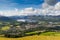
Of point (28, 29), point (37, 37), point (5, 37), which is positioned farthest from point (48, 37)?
point (5, 37)

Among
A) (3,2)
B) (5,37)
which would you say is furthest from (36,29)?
(3,2)

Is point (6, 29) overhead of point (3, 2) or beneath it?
beneath

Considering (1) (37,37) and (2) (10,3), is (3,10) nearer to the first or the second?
(2) (10,3)

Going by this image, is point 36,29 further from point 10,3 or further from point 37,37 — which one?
point 10,3

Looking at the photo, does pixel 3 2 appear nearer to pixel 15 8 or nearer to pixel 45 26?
pixel 15 8

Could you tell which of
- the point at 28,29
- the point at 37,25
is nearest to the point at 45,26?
the point at 37,25

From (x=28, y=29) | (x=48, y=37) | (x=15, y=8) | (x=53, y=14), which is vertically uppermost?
(x=15, y=8)

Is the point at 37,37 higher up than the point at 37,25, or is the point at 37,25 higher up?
the point at 37,25
